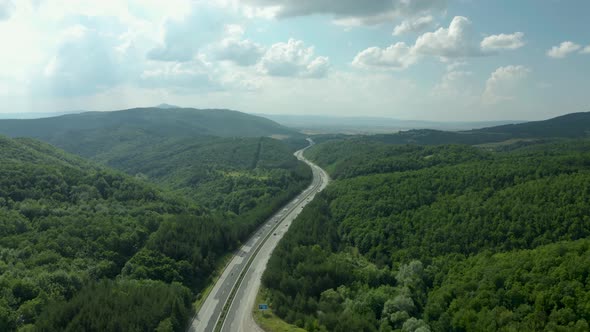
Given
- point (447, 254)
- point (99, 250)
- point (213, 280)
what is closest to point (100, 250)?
point (99, 250)

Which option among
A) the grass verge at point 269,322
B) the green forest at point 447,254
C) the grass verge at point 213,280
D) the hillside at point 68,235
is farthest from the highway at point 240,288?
the green forest at point 447,254

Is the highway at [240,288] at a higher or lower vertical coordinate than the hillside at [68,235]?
lower

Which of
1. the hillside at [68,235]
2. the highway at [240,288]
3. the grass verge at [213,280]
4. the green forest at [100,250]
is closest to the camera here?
the green forest at [100,250]

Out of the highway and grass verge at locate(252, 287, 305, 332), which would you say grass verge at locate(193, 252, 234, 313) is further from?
grass verge at locate(252, 287, 305, 332)

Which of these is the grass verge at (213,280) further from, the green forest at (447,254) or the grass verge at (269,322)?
the green forest at (447,254)

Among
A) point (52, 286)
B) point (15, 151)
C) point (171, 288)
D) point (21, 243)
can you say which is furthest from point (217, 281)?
point (15, 151)

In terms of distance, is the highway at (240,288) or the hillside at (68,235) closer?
the hillside at (68,235)

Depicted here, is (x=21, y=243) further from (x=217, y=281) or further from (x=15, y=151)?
(x=15, y=151)
